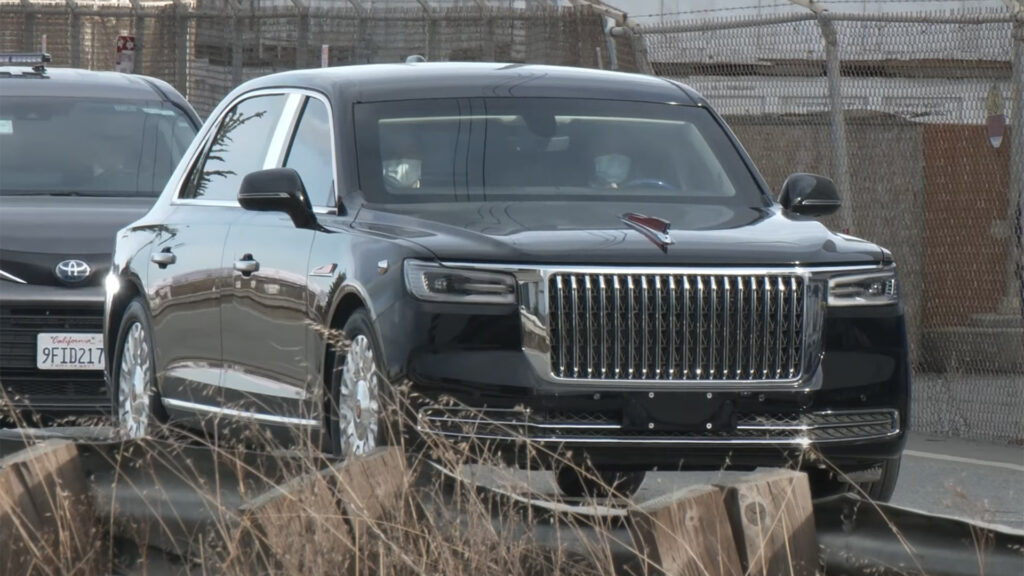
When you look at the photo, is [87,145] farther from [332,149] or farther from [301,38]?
[301,38]

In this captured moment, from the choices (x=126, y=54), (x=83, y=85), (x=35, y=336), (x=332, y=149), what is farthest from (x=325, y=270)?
(x=126, y=54)

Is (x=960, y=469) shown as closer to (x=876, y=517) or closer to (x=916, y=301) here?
(x=916, y=301)

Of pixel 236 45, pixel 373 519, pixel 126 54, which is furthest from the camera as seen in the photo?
pixel 236 45

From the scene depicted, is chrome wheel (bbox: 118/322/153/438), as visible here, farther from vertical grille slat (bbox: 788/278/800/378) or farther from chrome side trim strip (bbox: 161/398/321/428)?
vertical grille slat (bbox: 788/278/800/378)

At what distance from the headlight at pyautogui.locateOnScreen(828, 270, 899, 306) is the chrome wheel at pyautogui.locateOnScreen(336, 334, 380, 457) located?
1.46 m

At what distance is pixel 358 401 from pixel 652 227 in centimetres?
108

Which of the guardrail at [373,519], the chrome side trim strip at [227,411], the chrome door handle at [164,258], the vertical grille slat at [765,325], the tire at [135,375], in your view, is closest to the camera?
the guardrail at [373,519]

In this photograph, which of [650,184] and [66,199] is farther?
[66,199]

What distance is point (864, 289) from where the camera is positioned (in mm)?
7531

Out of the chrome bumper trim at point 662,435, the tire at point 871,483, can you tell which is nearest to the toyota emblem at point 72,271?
the chrome bumper trim at point 662,435

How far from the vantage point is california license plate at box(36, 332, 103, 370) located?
10.7 metres

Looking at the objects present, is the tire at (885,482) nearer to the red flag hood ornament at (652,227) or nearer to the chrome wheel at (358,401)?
the red flag hood ornament at (652,227)

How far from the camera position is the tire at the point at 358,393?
284 inches

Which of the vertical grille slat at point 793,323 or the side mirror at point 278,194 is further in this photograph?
the side mirror at point 278,194
